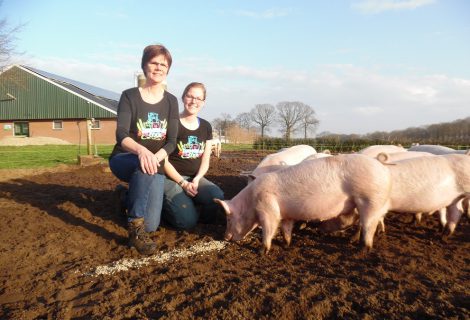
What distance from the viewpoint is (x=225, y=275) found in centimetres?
341

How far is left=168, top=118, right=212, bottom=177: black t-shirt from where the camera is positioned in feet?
18.0

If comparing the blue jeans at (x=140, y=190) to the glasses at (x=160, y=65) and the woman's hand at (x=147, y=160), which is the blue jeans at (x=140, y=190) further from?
the glasses at (x=160, y=65)

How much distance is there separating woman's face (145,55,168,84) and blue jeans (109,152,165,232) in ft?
3.19

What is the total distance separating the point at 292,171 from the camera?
4500 millimetres

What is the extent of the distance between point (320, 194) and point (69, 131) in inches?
1412

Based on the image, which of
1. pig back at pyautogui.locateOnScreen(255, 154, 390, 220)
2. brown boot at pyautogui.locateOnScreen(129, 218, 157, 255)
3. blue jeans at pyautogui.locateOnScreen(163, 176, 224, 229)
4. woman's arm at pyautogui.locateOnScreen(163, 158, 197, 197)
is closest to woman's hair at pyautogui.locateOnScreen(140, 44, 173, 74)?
woman's arm at pyautogui.locateOnScreen(163, 158, 197, 197)

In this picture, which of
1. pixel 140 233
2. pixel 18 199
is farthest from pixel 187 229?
pixel 18 199

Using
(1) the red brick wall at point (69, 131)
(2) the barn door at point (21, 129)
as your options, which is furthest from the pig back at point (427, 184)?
(2) the barn door at point (21, 129)

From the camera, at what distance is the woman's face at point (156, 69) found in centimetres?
429

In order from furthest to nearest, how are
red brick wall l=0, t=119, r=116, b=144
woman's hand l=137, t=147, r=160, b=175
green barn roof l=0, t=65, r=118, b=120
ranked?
green barn roof l=0, t=65, r=118, b=120, red brick wall l=0, t=119, r=116, b=144, woman's hand l=137, t=147, r=160, b=175

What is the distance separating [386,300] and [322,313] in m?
0.57

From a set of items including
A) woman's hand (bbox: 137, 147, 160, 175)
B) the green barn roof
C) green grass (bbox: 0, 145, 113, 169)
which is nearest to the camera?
woman's hand (bbox: 137, 147, 160, 175)

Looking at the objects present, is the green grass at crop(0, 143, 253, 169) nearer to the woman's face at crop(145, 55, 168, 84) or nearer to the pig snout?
the woman's face at crop(145, 55, 168, 84)

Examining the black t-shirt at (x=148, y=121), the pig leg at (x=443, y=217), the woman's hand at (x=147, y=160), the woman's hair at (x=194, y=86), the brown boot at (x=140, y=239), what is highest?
the woman's hair at (x=194, y=86)
